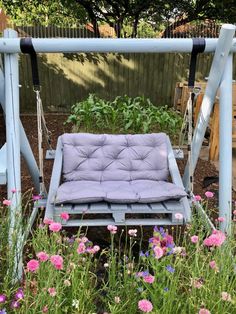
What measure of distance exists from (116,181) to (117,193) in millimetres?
489

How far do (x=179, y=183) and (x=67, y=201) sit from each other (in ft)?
3.11

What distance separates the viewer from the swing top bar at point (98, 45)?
7.29 feet

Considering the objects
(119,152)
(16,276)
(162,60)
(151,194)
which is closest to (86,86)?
(162,60)

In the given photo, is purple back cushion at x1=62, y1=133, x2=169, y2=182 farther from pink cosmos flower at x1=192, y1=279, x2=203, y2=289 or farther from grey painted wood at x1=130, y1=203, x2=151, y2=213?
pink cosmos flower at x1=192, y1=279, x2=203, y2=289

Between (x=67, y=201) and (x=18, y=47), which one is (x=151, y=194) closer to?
(x=67, y=201)

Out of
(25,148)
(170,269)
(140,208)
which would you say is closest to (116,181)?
(140,208)

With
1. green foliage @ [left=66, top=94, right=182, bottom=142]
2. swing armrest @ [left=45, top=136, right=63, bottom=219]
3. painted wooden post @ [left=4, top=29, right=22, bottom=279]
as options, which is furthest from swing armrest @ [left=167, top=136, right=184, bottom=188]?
green foliage @ [left=66, top=94, right=182, bottom=142]

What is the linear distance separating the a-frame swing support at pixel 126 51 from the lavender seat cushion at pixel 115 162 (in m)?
0.56

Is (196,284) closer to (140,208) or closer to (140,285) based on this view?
(140,285)

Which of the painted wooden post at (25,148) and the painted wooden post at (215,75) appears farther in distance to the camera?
the painted wooden post at (25,148)

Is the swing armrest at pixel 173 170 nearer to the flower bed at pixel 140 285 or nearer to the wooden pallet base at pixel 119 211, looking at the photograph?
the wooden pallet base at pixel 119 211

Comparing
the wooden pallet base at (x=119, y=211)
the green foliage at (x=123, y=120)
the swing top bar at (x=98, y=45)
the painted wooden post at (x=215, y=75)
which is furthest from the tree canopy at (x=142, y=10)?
the wooden pallet base at (x=119, y=211)

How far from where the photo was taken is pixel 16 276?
6.07 feet

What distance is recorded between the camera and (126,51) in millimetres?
2254
